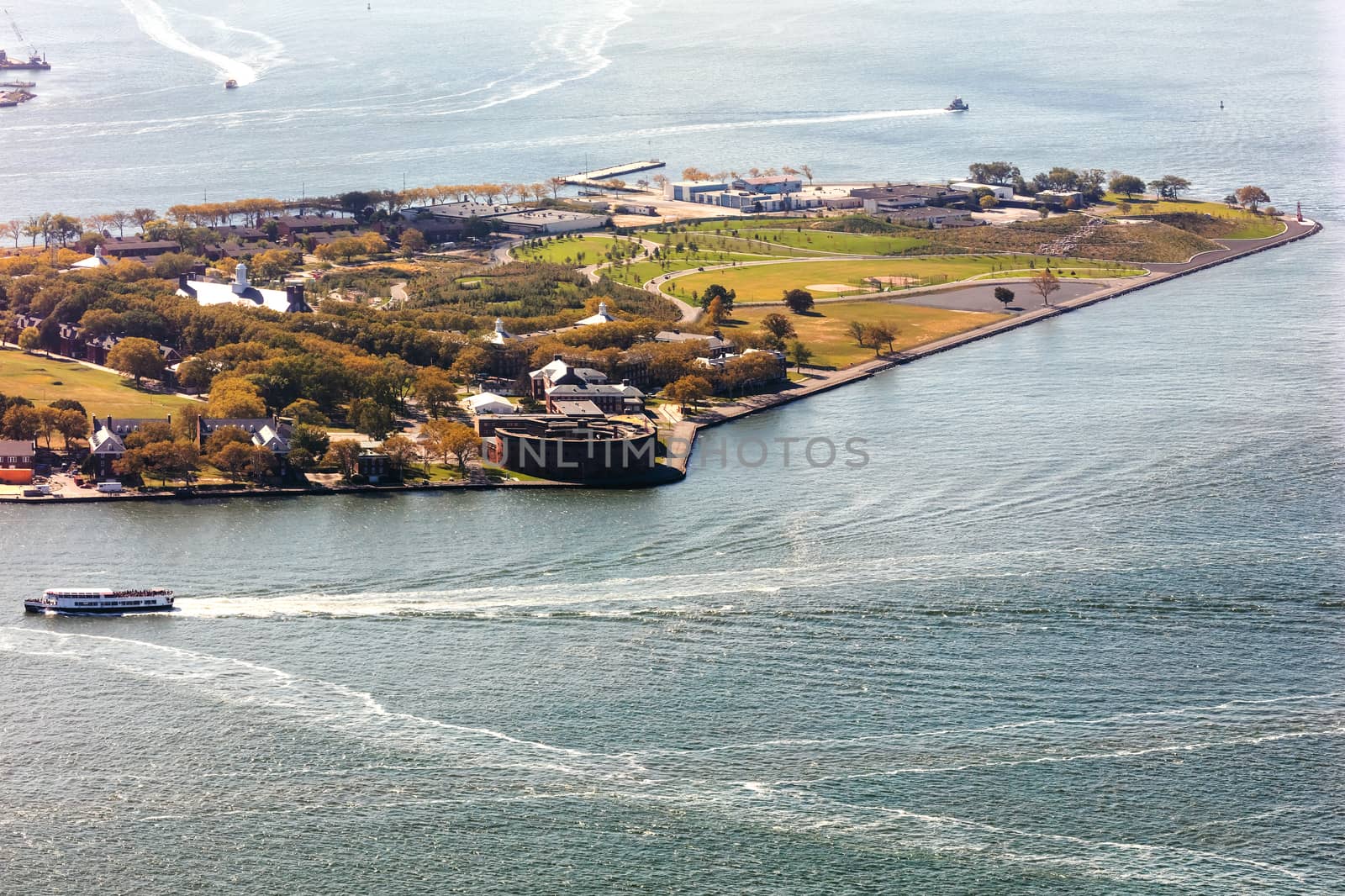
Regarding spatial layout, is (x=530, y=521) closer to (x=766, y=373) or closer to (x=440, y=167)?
(x=766, y=373)

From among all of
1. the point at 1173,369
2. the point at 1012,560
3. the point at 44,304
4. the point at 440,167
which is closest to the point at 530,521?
the point at 1012,560

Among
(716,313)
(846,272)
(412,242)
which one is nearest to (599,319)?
(716,313)

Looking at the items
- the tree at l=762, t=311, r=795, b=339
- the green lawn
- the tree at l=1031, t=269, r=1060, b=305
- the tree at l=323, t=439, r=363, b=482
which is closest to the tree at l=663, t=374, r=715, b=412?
the tree at l=762, t=311, r=795, b=339

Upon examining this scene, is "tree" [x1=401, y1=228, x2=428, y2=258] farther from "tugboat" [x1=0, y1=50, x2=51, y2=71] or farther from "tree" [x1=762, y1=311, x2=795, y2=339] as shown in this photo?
"tugboat" [x1=0, y1=50, x2=51, y2=71]

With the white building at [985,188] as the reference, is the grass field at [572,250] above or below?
below

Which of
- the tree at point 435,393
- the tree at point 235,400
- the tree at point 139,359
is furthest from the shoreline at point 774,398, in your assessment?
the tree at point 139,359

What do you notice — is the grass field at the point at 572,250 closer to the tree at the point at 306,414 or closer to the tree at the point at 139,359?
the tree at the point at 139,359

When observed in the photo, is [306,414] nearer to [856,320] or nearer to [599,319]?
[599,319]
